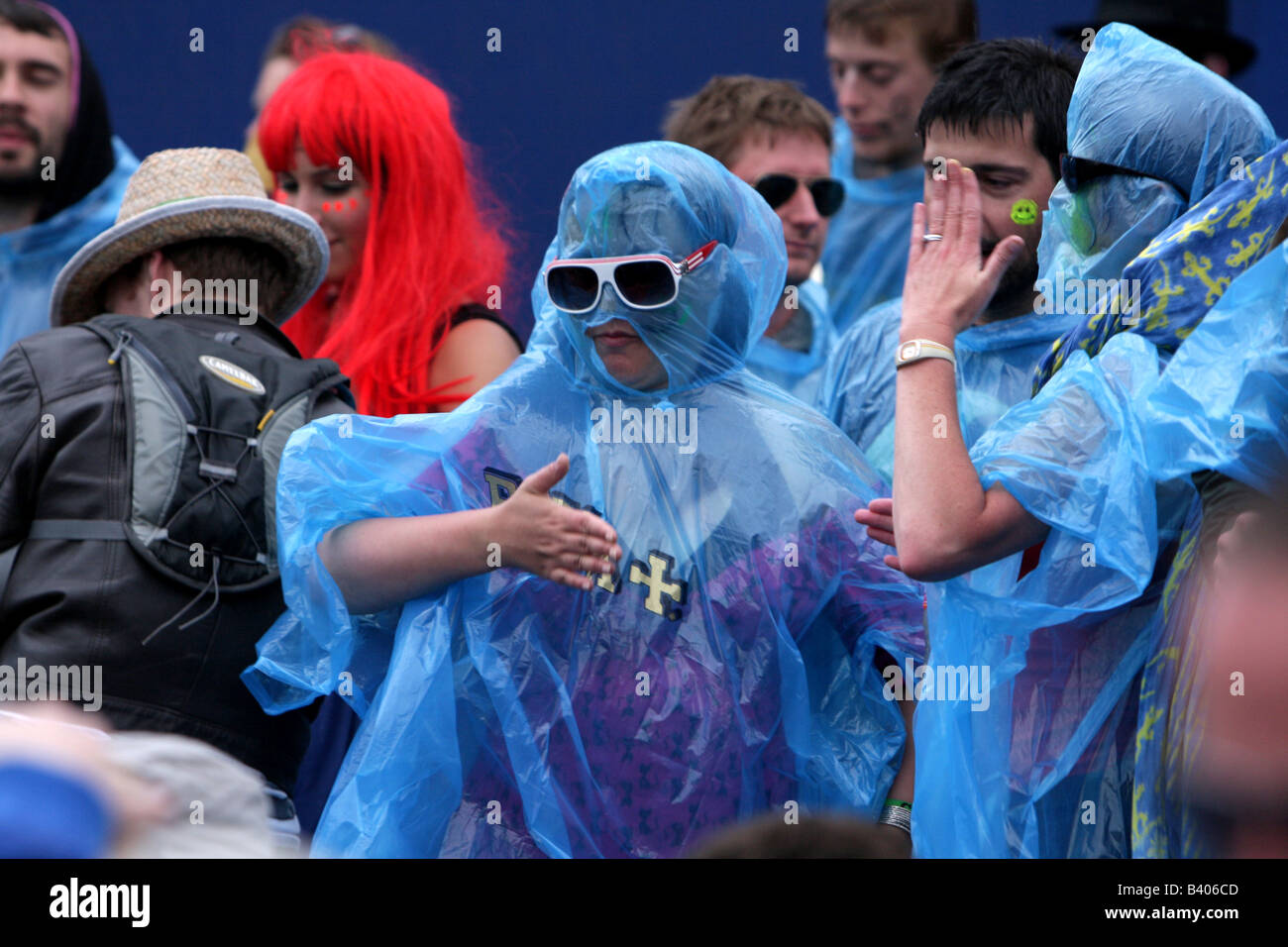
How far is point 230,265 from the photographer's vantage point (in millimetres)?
2900

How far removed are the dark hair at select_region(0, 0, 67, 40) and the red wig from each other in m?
0.92

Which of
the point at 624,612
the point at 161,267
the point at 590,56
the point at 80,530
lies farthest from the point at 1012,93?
the point at 590,56

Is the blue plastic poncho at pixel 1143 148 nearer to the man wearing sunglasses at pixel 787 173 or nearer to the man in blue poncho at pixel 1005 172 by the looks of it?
the man in blue poncho at pixel 1005 172

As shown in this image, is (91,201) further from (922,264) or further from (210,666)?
(922,264)

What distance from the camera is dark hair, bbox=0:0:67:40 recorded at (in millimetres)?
4012

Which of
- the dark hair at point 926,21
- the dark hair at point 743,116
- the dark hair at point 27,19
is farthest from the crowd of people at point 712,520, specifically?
the dark hair at point 27,19

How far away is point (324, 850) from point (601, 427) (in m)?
0.73

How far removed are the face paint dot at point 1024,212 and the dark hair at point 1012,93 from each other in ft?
0.30

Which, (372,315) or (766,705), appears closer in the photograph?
(766,705)

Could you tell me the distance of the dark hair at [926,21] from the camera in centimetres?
415

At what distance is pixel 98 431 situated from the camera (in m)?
2.48

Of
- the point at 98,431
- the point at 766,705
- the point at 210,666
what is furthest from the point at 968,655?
the point at 98,431
